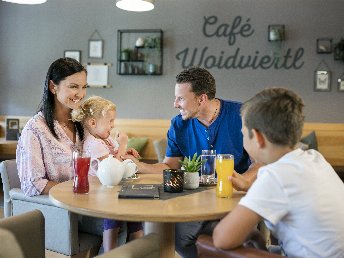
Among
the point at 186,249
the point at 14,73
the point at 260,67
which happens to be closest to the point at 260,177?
the point at 186,249

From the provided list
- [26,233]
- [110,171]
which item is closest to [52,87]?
[110,171]

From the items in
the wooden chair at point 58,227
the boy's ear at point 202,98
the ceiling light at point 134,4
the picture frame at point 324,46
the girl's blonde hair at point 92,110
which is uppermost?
the ceiling light at point 134,4

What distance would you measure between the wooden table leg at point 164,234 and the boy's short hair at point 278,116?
29.2 inches

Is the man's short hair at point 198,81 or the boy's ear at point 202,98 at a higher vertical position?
the man's short hair at point 198,81

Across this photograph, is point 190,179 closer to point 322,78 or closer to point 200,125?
point 200,125

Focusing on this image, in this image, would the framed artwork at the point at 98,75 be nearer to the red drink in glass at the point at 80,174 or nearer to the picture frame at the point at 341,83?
the picture frame at the point at 341,83

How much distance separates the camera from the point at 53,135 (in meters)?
2.49

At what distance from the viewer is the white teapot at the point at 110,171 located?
2.07 m

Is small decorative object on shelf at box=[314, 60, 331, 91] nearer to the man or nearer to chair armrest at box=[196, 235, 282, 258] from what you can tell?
the man

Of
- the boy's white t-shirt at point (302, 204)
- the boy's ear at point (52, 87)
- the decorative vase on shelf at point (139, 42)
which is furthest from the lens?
the decorative vase on shelf at point (139, 42)

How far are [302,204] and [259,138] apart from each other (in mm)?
283

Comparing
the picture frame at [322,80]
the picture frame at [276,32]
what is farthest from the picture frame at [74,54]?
the picture frame at [322,80]

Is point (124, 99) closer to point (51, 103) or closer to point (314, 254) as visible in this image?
point (51, 103)

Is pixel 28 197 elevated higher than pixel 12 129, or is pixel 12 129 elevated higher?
pixel 12 129
